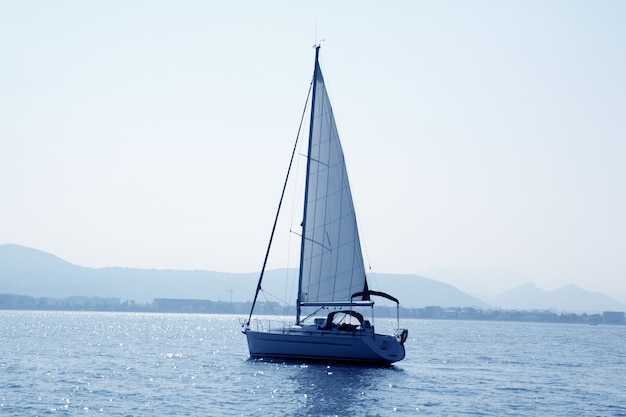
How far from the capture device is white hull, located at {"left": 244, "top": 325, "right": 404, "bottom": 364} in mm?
54031

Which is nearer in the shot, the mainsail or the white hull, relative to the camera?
the white hull

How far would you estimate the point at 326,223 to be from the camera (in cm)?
5616

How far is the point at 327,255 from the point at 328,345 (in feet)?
20.0

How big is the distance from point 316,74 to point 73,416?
2968cm

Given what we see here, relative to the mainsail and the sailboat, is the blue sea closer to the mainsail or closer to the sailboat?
the sailboat

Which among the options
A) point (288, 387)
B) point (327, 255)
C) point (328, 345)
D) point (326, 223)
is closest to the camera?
point (288, 387)

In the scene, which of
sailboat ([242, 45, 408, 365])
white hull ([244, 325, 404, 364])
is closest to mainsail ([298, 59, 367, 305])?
sailboat ([242, 45, 408, 365])

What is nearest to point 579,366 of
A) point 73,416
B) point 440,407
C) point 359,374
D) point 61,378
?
point 359,374

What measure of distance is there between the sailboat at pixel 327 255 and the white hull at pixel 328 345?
7cm

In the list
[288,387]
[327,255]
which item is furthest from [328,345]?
[288,387]

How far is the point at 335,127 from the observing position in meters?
56.6

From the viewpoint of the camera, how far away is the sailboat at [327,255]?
182 ft

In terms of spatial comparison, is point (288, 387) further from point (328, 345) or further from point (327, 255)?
point (327, 255)

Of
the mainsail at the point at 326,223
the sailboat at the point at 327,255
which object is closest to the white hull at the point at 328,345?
the sailboat at the point at 327,255
